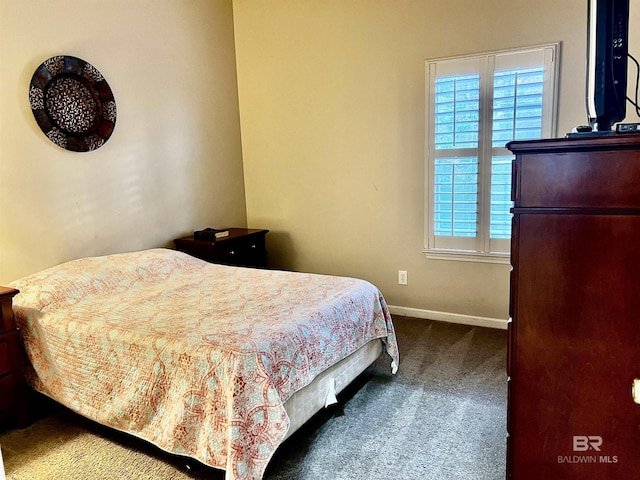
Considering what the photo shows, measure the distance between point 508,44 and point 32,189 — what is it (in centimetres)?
327

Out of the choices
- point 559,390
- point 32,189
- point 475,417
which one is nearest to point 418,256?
point 475,417

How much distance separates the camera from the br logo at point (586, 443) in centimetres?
113

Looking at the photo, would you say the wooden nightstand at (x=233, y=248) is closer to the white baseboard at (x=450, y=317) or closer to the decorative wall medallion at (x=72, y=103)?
the decorative wall medallion at (x=72, y=103)

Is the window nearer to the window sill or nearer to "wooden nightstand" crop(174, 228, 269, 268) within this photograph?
the window sill

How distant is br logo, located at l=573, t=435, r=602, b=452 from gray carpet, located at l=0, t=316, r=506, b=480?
701mm

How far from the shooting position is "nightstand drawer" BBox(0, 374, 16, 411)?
6.86 feet

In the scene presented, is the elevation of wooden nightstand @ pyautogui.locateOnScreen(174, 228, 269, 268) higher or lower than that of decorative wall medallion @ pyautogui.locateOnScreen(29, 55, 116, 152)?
lower

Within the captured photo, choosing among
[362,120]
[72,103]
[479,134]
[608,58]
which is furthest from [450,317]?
[72,103]

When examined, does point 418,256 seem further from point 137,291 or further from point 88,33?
point 88,33

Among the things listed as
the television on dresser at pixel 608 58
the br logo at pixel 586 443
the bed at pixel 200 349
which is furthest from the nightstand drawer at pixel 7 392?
the television on dresser at pixel 608 58

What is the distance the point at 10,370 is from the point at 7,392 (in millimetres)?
107

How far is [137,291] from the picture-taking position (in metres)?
2.52

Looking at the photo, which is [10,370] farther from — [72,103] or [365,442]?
[365,442]

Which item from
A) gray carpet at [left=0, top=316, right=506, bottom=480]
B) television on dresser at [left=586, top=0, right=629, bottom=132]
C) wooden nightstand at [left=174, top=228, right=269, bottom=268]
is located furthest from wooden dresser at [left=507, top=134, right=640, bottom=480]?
wooden nightstand at [left=174, top=228, right=269, bottom=268]
